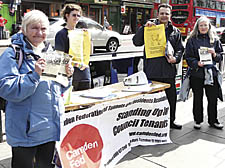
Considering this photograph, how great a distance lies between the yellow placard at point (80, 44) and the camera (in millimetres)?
3123

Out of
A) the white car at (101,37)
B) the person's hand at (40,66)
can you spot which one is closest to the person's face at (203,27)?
the person's hand at (40,66)

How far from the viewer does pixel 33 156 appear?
218 centimetres

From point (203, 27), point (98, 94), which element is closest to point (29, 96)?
point (98, 94)

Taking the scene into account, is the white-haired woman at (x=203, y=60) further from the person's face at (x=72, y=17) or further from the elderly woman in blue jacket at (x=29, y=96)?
the elderly woman in blue jacket at (x=29, y=96)

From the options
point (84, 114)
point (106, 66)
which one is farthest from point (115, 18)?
point (84, 114)

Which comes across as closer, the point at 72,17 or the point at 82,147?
the point at 82,147

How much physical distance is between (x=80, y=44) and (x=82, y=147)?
116 cm

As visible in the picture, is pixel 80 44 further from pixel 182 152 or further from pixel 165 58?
pixel 182 152

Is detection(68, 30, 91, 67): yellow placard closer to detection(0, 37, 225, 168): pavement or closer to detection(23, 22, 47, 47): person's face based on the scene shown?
detection(23, 22, 47, 47): person's face

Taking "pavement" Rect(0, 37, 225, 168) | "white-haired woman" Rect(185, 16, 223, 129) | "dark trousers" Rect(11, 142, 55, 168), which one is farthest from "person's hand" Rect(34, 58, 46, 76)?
"white-haired woman" Rect(185, 16, 223, 129)

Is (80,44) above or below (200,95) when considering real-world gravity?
above

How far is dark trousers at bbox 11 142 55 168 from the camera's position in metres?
2.12

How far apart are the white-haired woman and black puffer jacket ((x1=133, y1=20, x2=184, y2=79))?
0.28 metres

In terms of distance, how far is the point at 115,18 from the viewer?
27750mm
